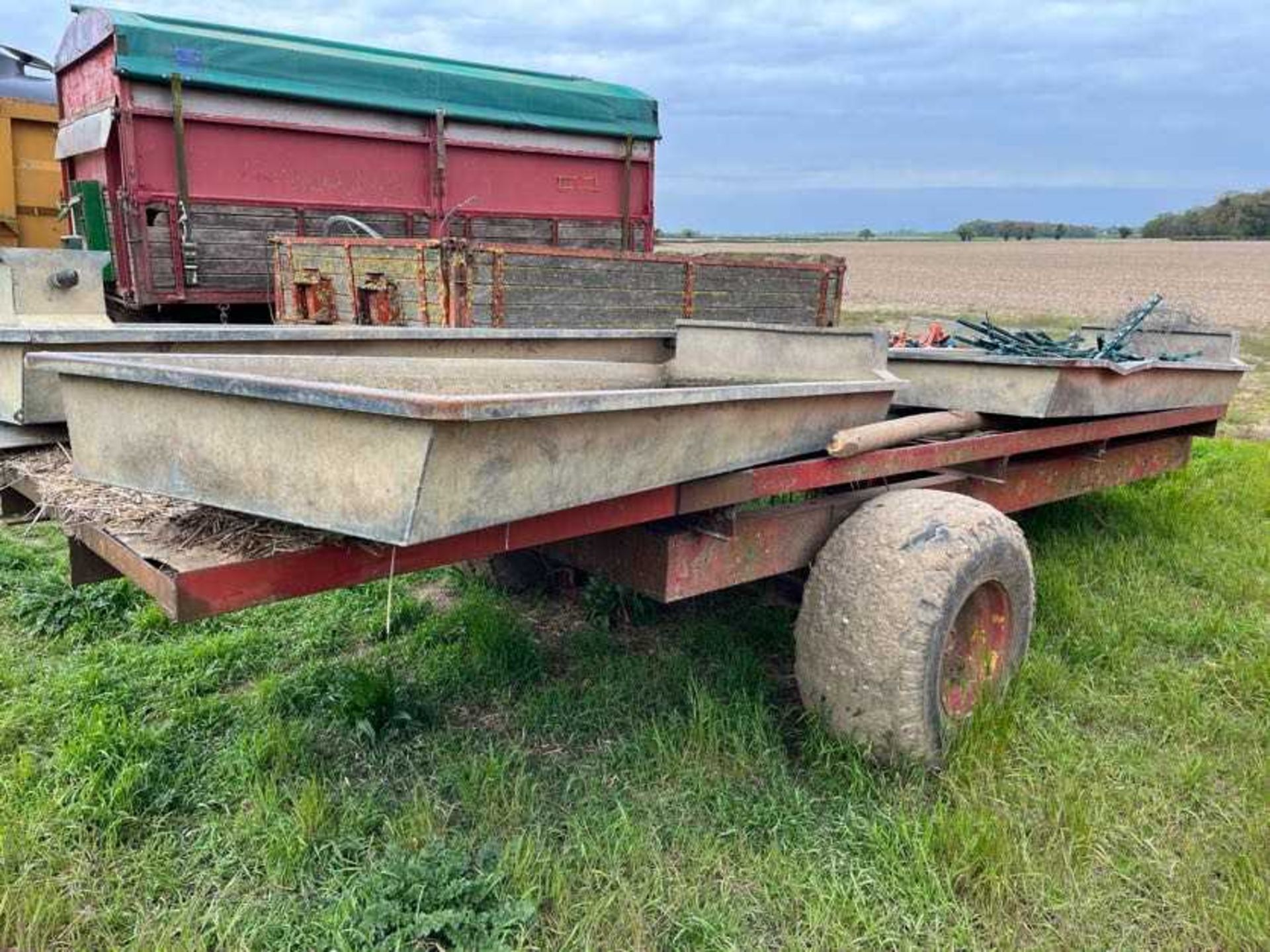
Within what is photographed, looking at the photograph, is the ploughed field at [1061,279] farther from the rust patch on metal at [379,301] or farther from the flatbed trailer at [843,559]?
the rust patch on metal at [379,301]

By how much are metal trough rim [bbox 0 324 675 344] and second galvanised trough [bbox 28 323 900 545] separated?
0.28 m

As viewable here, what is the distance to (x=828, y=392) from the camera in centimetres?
283

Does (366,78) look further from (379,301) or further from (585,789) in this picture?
(585,789)

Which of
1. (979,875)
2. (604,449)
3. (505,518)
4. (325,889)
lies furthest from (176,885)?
(979,875)

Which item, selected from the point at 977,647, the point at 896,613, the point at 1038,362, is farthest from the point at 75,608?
the point at 1038,362

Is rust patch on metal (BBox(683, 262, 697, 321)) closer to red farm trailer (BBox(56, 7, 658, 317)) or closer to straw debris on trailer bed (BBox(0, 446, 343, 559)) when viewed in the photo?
red farm trailer (BBox(56, 7, 658, 317))

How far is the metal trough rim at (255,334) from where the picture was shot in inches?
104

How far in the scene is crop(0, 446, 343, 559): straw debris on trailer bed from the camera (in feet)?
6.77

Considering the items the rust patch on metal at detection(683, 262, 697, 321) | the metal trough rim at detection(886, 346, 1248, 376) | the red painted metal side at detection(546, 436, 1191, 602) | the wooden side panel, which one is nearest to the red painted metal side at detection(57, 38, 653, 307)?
the wooden side panel

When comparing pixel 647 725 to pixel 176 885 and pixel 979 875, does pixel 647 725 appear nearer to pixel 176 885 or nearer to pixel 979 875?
pixel 979 875

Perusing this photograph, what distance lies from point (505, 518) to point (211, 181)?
228 inches

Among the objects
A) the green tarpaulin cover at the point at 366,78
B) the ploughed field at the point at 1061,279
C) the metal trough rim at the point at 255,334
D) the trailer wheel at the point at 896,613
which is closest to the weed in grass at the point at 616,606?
the metal trough rim at the point at 255,334

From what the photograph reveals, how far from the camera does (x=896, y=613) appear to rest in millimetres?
2734

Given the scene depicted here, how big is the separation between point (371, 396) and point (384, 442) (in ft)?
0.28
